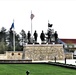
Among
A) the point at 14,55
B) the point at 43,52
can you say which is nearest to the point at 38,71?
the point at 14,55

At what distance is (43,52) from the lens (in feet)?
165

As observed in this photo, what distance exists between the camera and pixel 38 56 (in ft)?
164

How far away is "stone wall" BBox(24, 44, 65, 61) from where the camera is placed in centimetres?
4981

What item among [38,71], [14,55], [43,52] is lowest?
[38,71]

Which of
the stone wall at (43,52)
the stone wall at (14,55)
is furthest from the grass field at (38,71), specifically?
the stone wall at (14,55)

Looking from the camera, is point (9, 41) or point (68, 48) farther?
point (68, 48)

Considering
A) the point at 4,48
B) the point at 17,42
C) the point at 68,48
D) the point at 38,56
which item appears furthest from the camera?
the point at 68,48

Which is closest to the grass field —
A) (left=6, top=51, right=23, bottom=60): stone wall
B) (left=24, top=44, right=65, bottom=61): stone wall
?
(left=24, top=44, right=65, bottom=61): stone wall

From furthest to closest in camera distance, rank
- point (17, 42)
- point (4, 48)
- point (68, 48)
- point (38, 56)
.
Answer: point (68, 48)
point (17, 42)
point (4, 48)
point (38, 56)

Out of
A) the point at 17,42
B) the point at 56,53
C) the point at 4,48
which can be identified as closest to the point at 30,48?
the point at 56,53

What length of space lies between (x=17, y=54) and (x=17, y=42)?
138 ft

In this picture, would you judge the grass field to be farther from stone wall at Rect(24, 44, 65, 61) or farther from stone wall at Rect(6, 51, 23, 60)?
stone wall at Rect(6, 51, 23, 60)

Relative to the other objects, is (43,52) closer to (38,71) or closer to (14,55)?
(14,55)

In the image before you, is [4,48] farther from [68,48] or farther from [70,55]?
[68,48]
